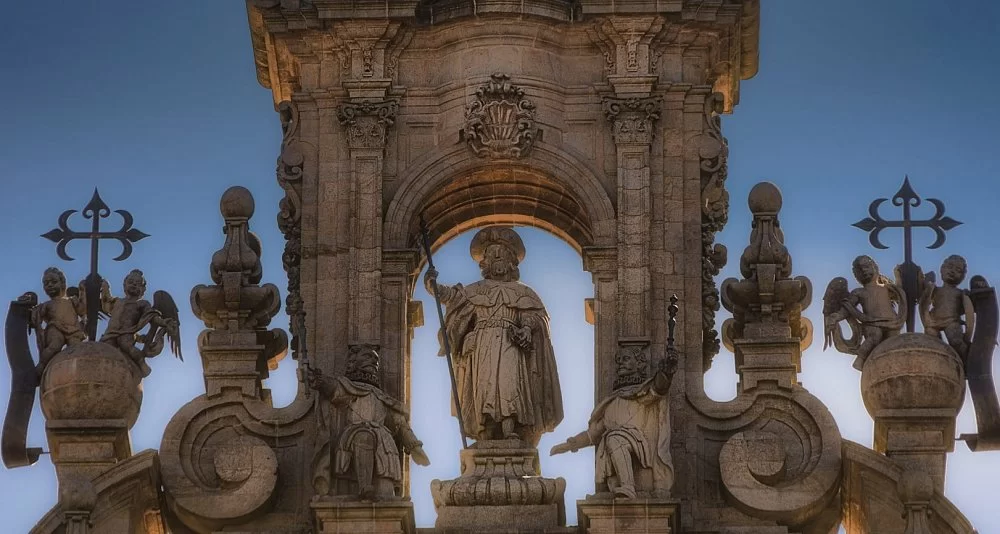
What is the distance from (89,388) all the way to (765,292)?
638cm

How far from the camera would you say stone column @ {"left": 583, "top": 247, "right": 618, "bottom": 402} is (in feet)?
129

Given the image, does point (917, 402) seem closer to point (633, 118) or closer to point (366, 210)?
point (633, 118)

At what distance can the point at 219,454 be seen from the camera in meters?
39.0

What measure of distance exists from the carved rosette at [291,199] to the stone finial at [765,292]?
4.11 m

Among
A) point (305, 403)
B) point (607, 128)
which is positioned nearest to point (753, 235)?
point (607, 128)

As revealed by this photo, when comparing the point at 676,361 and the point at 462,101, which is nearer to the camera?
the point at 676,361

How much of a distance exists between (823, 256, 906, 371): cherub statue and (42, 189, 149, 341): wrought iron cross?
6.60m

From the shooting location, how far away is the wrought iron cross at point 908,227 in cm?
3972

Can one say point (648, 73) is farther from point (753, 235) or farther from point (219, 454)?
point (219, 454)

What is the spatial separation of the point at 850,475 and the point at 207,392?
605cm

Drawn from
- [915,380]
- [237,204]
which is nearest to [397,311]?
[237,204]

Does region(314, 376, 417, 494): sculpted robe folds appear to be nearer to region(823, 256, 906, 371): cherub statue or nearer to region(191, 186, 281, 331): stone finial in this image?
region(191, 186, 281, 331): stone finial

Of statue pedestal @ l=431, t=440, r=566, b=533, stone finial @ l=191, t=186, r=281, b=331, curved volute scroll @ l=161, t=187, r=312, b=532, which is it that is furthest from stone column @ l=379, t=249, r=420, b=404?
statue pedestal @ l=431, t=440, r=566, b=533

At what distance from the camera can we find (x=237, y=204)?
4012 centimetres
